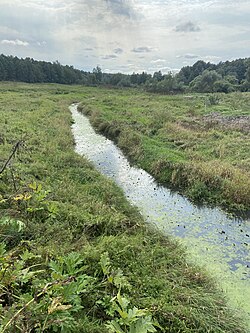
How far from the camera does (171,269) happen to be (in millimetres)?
6012

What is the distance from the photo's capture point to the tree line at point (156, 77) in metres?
60.2

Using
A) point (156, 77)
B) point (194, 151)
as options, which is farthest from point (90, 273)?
point (156, 77)

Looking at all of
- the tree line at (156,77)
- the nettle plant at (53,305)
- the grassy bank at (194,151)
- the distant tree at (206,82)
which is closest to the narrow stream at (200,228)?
the grassy bank at (194,151)

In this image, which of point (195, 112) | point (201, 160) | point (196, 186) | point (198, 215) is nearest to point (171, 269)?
point (198, 215)

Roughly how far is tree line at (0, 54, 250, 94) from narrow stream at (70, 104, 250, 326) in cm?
4852

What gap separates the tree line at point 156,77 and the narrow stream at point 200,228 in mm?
48524

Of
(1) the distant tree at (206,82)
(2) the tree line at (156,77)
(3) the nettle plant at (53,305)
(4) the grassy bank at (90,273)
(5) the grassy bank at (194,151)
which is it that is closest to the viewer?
(3) the nettle plant at (53,305)

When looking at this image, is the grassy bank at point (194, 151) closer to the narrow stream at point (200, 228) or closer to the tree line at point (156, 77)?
the narrow stream at point (200, 228)

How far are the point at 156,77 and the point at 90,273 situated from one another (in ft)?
293

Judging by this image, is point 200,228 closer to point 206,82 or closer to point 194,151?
point 194,151

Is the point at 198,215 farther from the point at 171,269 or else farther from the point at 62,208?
the point at 62,208

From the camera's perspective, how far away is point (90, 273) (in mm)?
5078

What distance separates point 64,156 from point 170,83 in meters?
53.4

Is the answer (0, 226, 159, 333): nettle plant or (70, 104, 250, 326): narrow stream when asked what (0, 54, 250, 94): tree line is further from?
(0, 226, 159, 333): nettle plant
